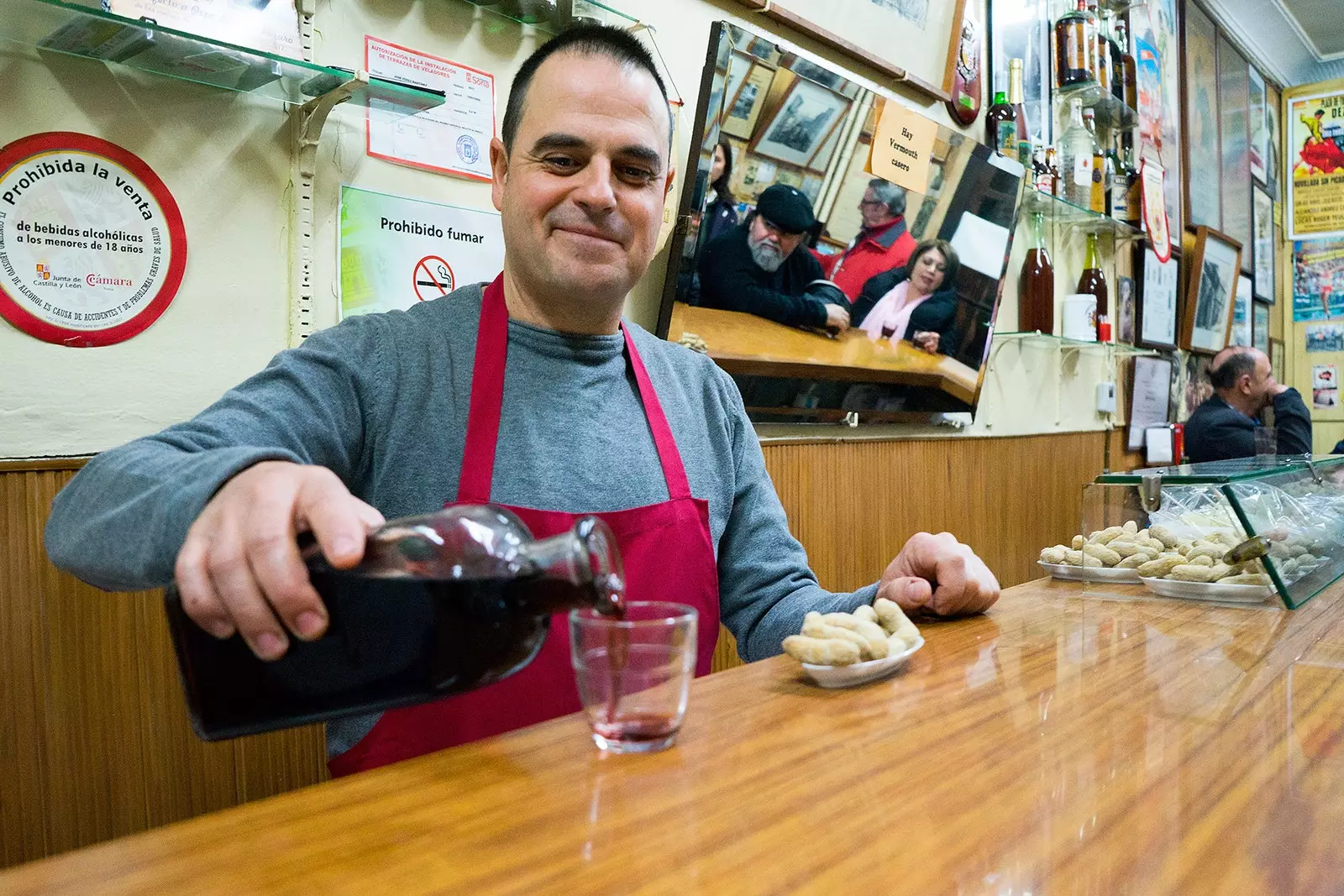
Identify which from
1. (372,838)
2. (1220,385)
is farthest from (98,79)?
(1220,385)

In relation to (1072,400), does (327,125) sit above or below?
above

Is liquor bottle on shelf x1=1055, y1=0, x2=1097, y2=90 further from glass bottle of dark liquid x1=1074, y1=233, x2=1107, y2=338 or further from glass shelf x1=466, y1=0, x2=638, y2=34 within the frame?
glass shelf x1=466, y1=0, x2=638, y2=34

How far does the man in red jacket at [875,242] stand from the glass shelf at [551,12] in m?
0.84

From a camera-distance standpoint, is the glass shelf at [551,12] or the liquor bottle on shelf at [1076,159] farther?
the liquor bottle on shelf at [1076,159]

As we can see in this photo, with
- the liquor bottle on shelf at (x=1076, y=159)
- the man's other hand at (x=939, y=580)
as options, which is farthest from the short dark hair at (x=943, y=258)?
the man's other hand at (x=939, y=580)

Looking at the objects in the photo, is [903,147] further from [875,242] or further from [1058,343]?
[1058,343]

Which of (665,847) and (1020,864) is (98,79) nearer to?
(665,847)

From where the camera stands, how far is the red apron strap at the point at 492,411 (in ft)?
3.85

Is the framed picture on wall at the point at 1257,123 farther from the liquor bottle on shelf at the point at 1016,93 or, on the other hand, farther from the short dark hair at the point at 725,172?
the short dark hair at the point at 725,172

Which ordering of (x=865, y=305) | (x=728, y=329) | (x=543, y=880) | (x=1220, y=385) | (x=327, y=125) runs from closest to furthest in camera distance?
(x=543, y=880) < (x=327, y=125) < (x=728, y=329) < (x=865, y=305) < (x=1220, y=385)

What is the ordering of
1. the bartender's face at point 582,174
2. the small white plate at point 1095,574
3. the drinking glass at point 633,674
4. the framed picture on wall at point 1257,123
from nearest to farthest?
the drinking glass at point 633,674 → the bartender's face at point 582,174 → the small white plate at point 1095,574 → the framed picture on wall at point 1257,123

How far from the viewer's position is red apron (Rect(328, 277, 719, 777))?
1.02 meters

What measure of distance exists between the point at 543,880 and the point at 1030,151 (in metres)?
3.15

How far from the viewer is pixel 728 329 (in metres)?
2.04
